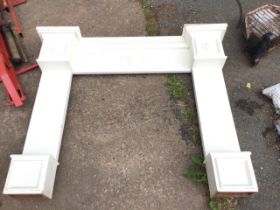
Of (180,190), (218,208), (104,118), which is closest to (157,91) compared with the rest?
(104,118)

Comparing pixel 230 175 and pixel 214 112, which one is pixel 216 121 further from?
pixel 230 175

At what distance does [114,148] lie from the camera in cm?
372

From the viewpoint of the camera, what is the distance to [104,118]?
3947 millimetres

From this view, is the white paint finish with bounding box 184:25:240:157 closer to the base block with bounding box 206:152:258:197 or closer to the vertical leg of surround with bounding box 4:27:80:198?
the base block with bounding box 206:152:258:197

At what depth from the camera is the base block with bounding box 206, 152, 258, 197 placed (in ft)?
10.1

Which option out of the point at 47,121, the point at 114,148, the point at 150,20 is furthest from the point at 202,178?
the point at 150,20

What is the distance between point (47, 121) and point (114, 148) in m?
0.96

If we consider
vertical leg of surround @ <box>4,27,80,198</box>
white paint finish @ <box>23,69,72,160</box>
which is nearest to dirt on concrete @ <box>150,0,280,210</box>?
vertical leg of surround @ <box>4,27,80,198</box>

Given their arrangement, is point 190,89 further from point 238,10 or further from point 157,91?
point 238,10

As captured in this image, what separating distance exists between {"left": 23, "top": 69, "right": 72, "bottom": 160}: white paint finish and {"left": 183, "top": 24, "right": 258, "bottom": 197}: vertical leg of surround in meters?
1.86

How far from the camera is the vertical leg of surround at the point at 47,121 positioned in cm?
317

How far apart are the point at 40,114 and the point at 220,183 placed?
8.06ft

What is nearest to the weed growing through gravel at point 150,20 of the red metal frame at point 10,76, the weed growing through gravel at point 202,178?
the red metal frame at point 10,76

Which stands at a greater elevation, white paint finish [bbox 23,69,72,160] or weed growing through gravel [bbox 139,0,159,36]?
weed growing through gravel [bbox 139,0,159,36]
